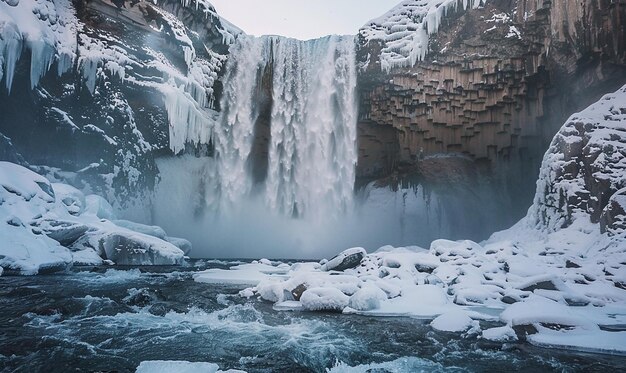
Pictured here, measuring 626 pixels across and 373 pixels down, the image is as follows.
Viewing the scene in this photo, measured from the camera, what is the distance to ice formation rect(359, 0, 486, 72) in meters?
19.7

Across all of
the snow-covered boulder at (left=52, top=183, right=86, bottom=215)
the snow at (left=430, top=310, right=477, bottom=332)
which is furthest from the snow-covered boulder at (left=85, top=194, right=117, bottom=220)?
the snow at (left=430, top=310, right=477, bottom=332)

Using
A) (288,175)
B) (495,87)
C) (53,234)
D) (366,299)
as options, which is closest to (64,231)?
(53,234)

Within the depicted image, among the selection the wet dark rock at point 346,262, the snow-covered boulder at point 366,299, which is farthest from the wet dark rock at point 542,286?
the wet dark rock at point 346,262

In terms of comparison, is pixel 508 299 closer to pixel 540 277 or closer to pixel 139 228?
pixel 540 277

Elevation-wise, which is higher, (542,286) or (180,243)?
(542,286)

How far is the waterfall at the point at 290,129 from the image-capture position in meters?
23.2

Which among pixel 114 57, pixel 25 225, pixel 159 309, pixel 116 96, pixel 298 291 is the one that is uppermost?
pixel 114 57

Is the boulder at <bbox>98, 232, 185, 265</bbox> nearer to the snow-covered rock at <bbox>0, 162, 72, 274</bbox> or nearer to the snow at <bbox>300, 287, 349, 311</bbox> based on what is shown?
the snow-covered rock at <bbox>0, 162, 72, 274</bbox>

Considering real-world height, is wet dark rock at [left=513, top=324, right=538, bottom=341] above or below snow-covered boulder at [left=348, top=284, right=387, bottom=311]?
above

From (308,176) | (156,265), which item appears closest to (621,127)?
(308,176)

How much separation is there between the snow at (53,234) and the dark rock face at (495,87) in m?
14.9

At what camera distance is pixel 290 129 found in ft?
77.0

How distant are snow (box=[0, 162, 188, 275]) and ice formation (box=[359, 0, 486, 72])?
1573cm

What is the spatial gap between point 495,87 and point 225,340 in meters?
20.0
